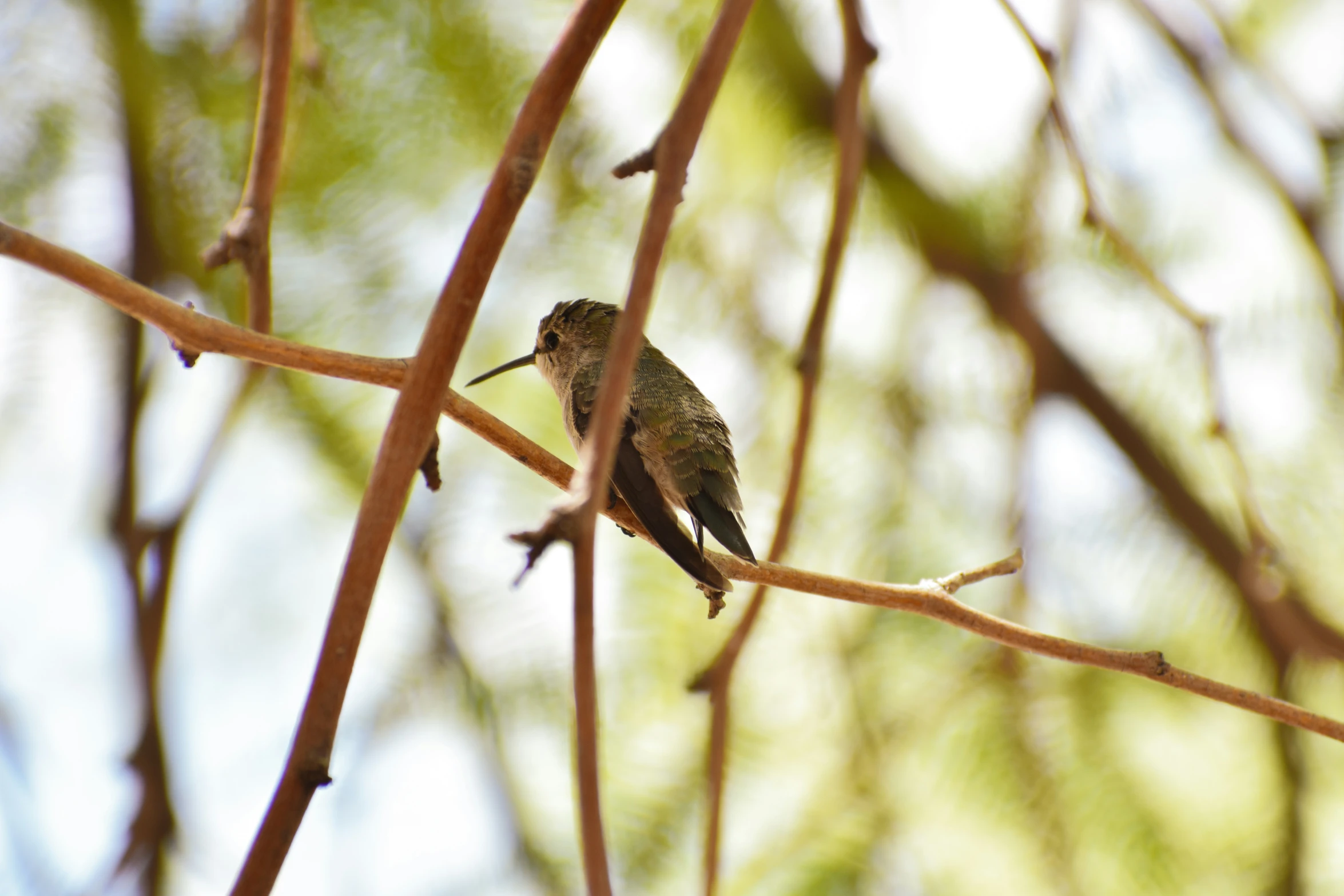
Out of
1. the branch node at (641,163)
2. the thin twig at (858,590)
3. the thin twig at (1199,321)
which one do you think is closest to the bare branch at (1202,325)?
the thin twig at (1199,321)

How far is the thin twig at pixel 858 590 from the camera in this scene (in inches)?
29.6

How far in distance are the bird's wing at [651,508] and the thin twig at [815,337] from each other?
0.47 feet

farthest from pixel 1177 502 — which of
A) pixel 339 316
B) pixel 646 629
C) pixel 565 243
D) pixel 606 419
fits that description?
pixel 606 419

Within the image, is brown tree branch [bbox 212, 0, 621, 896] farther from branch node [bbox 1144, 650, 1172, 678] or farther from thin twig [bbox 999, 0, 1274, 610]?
thin twig [bbox 999, 0, 1274, 610]

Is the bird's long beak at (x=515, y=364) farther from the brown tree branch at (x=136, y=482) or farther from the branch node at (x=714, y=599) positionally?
the branch node at (x=714, y=599)

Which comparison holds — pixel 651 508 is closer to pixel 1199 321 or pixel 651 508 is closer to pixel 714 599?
pixel 714 599

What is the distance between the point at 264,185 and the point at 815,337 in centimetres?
68

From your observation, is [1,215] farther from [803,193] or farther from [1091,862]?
[1091,862]

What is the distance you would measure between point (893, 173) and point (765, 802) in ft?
4.39

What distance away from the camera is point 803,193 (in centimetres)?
221

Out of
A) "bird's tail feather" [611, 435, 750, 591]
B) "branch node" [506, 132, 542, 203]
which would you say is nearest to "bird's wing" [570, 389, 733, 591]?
"bird's tail feather" [611, 435, 750, 591]

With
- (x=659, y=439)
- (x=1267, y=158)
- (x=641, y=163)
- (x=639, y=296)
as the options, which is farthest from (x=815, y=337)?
(x=1267, y=158)

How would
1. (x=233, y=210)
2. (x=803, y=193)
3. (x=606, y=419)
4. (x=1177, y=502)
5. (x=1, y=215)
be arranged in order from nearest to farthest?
(x=606, y=419) < (x=1, y=215) < (x=233, y=210) < (x=1177, y=502) < (x=803, y=193)

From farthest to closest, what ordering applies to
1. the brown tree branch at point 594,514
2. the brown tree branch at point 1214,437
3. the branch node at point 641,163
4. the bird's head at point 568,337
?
the bird's head at point 568,337
the brown tree branch at point 1214,437
the branch node at point 641,163
the brown tree branch at point 594,514
